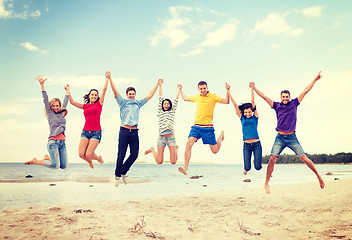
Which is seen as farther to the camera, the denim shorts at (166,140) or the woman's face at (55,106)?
the denim shorts at (166,140)

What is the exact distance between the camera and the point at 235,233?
22.7 m

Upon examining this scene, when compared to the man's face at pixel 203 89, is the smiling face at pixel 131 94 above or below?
below

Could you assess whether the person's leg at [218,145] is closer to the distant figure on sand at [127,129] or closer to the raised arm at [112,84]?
the distant figure on sand at [127,129]

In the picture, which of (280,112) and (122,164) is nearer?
(122,164)

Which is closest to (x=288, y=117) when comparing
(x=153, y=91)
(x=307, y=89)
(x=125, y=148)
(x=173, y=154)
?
(x=307, y=89)

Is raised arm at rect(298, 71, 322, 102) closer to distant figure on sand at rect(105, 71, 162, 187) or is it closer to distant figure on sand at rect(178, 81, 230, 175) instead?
distant figure on sand at rect(178, 81, 230, 175)

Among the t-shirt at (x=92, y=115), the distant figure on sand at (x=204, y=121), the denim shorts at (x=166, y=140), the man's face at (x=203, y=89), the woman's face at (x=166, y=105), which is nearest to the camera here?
the t-shirt at (x=92, y=115)

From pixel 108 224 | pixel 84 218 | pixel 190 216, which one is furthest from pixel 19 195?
pixel 190 216

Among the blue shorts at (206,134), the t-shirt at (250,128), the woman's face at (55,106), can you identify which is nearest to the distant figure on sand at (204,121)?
the blue shorts at (206,134)

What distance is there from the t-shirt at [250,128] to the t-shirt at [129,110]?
3357 mm

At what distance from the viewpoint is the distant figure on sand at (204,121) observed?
901 centimetres

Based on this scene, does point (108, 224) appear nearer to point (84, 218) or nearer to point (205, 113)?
point (84, 218)

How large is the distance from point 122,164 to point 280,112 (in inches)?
197

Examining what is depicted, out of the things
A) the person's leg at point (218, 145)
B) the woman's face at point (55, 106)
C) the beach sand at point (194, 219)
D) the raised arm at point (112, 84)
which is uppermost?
the raised arm at point (112, 84)
